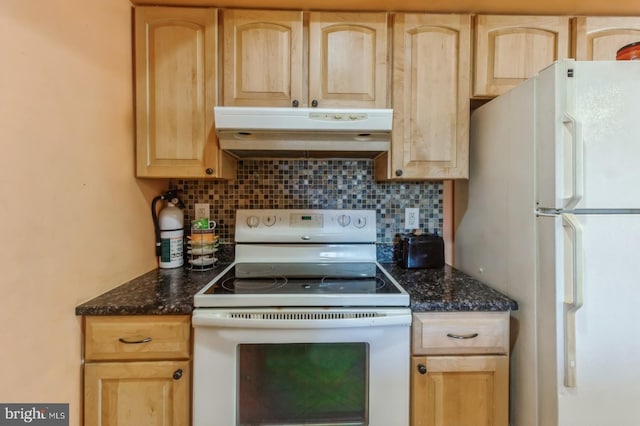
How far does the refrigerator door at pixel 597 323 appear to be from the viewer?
945mm

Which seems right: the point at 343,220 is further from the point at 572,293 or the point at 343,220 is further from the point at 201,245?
the point at 572,293

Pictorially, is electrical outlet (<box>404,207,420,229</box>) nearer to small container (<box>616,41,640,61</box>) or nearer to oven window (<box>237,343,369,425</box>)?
oven window (<box>237,343,369,425</box>)

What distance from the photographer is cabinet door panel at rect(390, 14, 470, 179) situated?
54.7 inches

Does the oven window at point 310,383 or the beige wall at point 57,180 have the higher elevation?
the beige wall at point 57,180

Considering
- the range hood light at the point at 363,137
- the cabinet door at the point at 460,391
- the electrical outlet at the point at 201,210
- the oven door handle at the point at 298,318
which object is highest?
the range hood light at the point at 363,137

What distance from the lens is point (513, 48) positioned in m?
1.40

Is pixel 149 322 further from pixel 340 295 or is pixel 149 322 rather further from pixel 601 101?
pixel 601 101

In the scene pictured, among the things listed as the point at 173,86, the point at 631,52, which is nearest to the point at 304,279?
the point at 173,86

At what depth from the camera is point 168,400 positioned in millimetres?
1084

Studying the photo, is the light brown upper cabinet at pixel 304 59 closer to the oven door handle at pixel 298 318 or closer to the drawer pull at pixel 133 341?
the oven door handle at pixel 298 318

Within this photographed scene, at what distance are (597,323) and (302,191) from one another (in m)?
1.34

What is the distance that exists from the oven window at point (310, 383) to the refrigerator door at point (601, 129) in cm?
92

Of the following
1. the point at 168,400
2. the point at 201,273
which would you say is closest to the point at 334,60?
the point at 201,273
